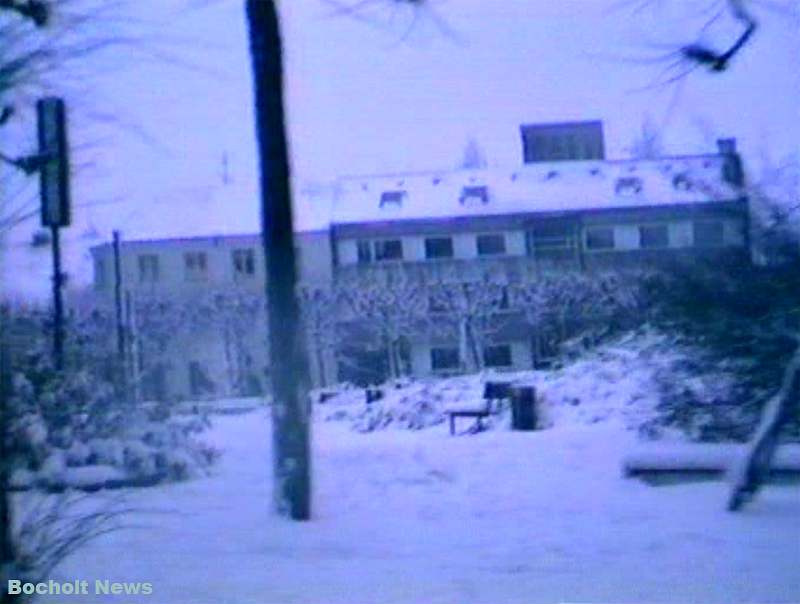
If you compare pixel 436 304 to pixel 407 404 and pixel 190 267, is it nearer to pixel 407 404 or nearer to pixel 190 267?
pixel 407 404

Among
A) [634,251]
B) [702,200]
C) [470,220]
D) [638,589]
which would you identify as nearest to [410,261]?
[470,220]

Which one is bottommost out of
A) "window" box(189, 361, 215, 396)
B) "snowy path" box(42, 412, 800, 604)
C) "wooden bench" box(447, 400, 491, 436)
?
"snowy path" box(42, 412, 800, 604)

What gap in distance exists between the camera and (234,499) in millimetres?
3750

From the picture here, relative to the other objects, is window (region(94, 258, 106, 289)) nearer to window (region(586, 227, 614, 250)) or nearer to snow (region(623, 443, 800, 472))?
window (region(586, 227, 614, 250))

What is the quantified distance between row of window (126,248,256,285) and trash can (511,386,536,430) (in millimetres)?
929

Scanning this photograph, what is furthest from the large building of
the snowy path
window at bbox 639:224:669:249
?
the snowy path

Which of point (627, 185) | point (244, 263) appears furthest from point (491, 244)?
point (244, 263)

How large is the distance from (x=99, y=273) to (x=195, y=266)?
34 centimetres

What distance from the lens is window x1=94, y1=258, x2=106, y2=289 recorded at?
3703 mm

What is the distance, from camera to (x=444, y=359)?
3674mm

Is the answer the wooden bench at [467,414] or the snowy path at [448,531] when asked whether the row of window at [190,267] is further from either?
the wooden bench at [467,414]

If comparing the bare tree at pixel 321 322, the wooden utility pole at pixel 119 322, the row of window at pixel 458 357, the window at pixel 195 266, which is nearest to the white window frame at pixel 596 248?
the row of window at pixel 458 357

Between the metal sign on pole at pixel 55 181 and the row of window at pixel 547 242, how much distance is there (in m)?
0.99

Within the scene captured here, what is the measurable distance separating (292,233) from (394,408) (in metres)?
0.65
